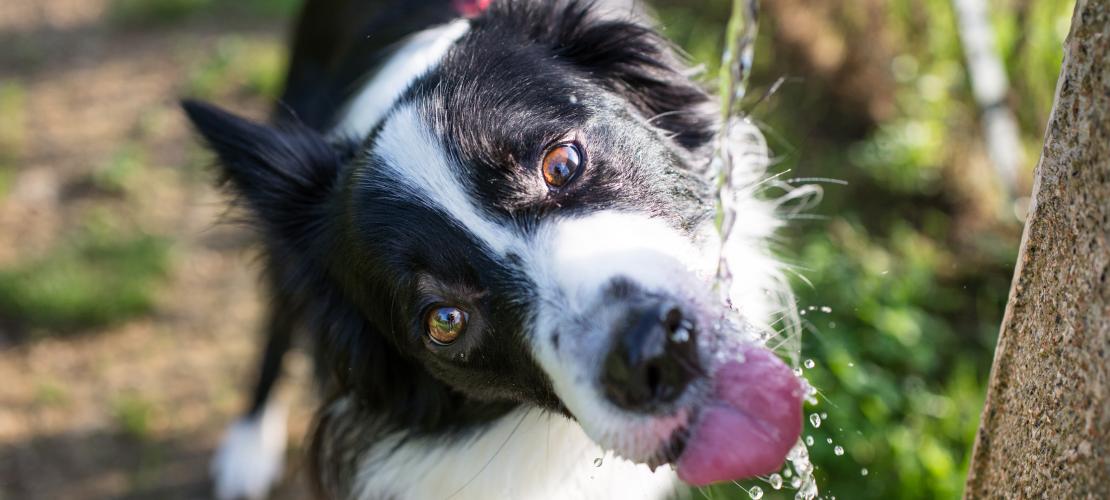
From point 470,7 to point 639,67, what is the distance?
0.65 m

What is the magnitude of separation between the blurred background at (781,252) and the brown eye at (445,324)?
4.15 feet

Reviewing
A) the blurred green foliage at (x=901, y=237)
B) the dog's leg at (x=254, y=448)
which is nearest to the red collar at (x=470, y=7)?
the blurred green foliage at (x=901, y=237)

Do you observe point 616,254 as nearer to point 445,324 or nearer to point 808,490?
point 445,324

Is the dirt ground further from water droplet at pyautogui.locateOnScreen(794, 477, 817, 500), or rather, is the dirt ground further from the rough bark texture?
the rough bark texture

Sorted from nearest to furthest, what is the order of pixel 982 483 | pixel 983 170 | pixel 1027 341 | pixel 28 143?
1. pixel 1027 341
2. pixel 982 483
3. pixel 983 170
4. pixel 28 143

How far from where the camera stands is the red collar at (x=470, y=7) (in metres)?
2.82

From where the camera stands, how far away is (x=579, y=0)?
8.63 feet

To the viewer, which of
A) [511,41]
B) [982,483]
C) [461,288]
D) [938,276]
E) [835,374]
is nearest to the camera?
[982,483]

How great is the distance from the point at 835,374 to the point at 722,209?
1369 mm

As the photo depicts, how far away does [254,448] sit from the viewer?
383cm

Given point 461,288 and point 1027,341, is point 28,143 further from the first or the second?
point 1027,341

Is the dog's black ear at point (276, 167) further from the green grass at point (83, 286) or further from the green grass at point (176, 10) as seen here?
the green grass at point (176, 10)

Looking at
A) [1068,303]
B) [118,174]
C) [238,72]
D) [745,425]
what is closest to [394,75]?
[745,425]

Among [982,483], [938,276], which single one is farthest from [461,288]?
[938,276]
